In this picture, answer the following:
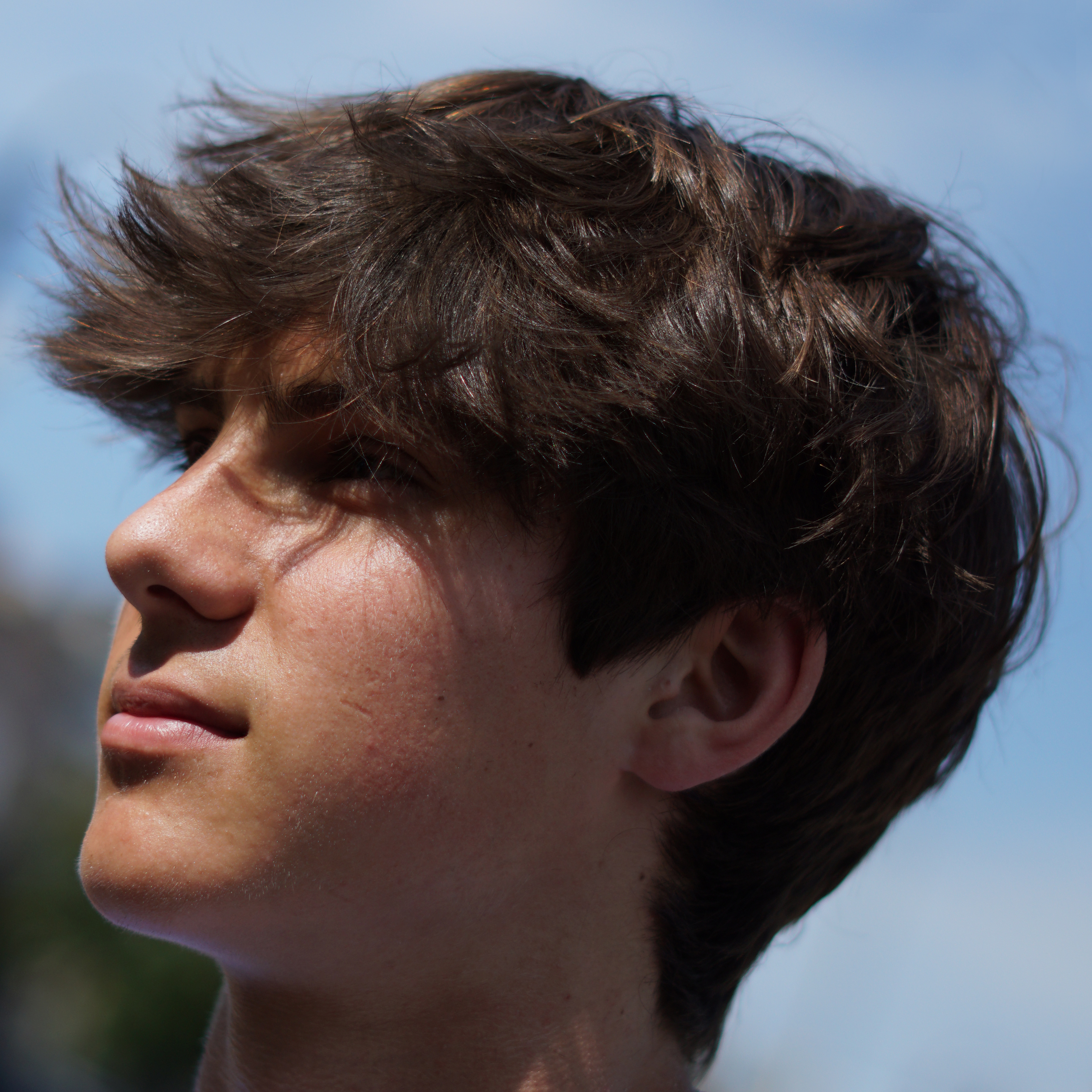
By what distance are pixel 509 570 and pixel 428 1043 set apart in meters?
0.79

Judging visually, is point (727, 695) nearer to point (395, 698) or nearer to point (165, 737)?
point (395, 698)

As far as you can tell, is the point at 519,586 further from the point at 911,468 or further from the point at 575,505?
the point at 911,468

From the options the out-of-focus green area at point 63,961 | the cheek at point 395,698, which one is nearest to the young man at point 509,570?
the cheek at point 395,698

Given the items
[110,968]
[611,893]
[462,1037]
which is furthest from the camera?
[110,968]

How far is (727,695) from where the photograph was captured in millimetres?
1806

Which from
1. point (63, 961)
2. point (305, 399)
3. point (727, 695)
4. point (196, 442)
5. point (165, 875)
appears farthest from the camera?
point (63, 961)

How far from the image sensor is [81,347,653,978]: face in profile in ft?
4.83

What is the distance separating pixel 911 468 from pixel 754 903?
0.91 m

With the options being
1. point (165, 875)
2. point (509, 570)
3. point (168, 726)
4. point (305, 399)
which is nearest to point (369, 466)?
point (305, 399)

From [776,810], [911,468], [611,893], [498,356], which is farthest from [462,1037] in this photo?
[911,468]

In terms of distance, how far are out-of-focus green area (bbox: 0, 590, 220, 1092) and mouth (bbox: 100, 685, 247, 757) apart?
18186mm

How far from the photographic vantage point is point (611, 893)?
1793mm

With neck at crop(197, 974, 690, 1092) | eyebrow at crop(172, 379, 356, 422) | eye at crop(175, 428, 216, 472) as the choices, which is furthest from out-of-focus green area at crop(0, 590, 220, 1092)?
eyebrow at crop(172, 379, 356, 422)

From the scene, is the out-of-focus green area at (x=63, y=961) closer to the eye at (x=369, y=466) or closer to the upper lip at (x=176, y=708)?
the upper lip at (x=176, y=708)
